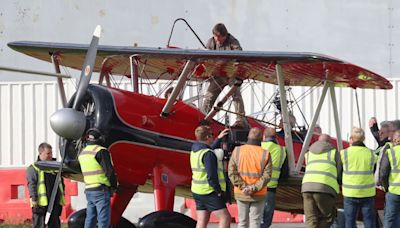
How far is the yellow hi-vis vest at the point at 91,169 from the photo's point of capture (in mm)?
13984

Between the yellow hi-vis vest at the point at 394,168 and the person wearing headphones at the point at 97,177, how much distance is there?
341 cm

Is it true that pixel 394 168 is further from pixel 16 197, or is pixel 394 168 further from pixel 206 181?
pixel 16 197

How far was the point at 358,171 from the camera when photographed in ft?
45.8

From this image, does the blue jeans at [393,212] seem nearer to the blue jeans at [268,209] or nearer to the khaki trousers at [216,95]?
the blue jeans at [268,209]

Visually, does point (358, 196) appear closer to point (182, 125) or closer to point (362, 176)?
point (362, 176)

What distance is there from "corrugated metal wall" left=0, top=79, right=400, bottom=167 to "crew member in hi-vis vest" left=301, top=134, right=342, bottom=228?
6.31 metres

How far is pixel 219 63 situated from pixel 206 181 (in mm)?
2060

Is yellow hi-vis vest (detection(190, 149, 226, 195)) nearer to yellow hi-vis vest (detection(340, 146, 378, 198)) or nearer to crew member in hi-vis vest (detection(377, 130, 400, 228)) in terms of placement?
yellow hi-vis vest (detection(340, 146, 378, 198))

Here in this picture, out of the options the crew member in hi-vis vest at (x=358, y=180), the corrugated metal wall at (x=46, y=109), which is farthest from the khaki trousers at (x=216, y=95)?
the corrugated metal wall at (x=46, y=109)

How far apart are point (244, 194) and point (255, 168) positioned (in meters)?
0.34

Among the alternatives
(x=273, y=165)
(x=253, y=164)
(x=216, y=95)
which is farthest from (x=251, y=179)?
(x=216, y=95)

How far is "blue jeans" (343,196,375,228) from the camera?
1401cm

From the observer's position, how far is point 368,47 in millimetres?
21219

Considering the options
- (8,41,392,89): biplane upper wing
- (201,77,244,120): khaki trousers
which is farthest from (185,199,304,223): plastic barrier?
(201,77,244,120): khaki trousers
